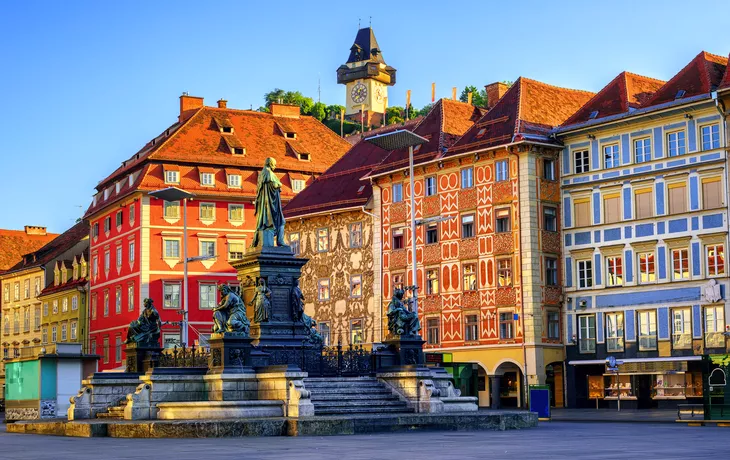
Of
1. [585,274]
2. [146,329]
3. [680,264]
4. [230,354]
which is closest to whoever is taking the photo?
[230,354]

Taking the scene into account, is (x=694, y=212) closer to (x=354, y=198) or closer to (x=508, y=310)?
(x=508, y=310)

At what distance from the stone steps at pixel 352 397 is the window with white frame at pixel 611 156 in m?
27.4

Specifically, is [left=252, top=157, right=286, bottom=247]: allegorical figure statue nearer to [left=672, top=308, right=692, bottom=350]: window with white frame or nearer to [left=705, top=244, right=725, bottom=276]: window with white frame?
[left=705, top=244, right=725, bottom=276]: window with white frame

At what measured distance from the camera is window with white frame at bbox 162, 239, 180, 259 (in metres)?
A: 79.9

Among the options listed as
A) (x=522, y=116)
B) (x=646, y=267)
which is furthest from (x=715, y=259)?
(x=522, y=116)

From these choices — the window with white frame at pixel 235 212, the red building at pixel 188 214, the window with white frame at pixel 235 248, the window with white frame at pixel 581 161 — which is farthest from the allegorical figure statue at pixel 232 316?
the window with white frame at pixel 235 212

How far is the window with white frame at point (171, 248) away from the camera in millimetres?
79875

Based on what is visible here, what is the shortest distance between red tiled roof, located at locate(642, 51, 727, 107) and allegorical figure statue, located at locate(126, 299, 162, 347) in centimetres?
2789

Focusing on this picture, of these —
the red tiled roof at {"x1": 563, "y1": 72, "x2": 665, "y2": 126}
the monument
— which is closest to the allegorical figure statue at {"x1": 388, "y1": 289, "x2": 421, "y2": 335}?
the monument

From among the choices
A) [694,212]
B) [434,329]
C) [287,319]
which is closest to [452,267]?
[434,329]

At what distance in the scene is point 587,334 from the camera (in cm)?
6084

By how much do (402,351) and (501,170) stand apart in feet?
88.1

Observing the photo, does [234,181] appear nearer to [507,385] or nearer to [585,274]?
[507,385]

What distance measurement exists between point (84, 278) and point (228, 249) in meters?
16.7
